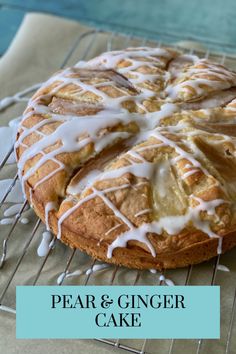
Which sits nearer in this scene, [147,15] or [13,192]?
[13,192]

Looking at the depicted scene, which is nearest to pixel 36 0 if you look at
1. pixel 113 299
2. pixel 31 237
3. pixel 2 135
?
pixel 2 135

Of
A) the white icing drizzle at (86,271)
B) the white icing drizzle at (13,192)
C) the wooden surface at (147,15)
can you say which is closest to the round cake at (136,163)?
the white icing drizzle at (86,271)

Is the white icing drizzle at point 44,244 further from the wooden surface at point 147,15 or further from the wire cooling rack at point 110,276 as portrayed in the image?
the wooden surface at point 147,15

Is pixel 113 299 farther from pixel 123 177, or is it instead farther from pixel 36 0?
pixel 36 0

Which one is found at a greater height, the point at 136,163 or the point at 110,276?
the point at 136,163

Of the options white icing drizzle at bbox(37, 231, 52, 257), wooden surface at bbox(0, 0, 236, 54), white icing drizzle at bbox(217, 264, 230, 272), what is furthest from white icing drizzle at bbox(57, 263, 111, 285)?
wooden surface at bbox(0, 0, 236, 54)

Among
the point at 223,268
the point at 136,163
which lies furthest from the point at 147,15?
the point at 223,268

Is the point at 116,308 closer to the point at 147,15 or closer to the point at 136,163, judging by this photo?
the point at 136,163
